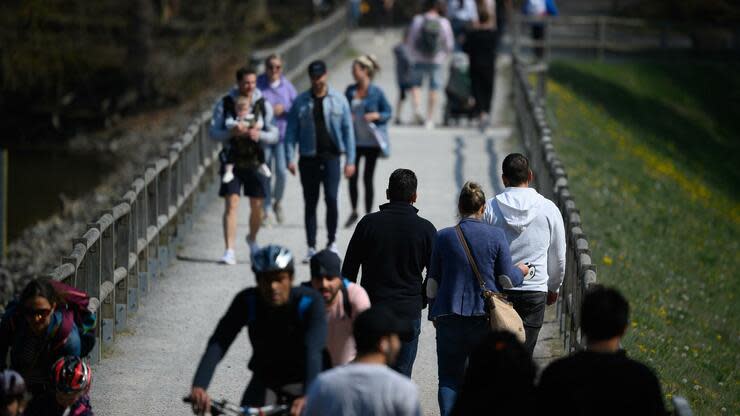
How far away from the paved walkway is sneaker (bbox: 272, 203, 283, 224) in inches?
3.4

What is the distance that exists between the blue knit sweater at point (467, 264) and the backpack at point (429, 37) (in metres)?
12.4

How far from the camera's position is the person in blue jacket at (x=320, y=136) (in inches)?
510

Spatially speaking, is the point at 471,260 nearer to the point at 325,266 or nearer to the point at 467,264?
the point at 467,264

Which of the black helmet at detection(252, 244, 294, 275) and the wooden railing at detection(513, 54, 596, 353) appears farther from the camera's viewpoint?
the wooden railing at detection(513, 54, 596, 353)

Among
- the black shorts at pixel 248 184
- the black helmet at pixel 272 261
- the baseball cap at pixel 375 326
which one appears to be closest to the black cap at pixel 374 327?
the baseball cap at pixel 375 326

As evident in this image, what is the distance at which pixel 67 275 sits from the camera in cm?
948

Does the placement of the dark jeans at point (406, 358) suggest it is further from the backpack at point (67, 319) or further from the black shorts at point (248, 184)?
the black shorts at point (248, 184)

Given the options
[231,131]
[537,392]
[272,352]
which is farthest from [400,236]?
[231,131]

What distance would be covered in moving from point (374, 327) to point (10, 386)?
5.39ft

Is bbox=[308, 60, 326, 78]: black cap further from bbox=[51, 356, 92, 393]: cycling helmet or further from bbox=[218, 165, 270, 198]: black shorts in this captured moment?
bbox=[51, 356, 92, 393]: cycling helmet

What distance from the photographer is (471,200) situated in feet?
27.8

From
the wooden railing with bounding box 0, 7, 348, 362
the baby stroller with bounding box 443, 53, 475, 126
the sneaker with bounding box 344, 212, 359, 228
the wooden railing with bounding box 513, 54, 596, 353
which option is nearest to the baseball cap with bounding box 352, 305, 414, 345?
the wooden railing with bounding box 513, 54, 596, 353

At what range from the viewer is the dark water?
28.4 metres

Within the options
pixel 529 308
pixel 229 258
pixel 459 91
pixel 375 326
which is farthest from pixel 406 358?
pixel 459 91
